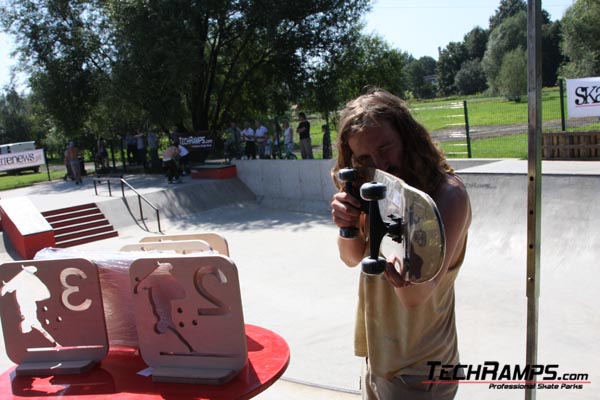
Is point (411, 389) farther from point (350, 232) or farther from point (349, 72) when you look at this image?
point (349, 72)

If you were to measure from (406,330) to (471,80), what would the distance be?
80100 mm

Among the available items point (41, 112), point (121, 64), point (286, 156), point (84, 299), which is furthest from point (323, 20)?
point (84, 299)

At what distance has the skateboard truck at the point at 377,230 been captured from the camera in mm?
1427

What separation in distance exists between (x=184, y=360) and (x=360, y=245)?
114 cm

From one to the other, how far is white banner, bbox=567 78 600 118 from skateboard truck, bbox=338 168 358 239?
41.7 feet

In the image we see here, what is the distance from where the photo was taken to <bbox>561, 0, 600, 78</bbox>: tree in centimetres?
3412

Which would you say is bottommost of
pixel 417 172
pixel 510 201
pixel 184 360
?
pixel 510 201

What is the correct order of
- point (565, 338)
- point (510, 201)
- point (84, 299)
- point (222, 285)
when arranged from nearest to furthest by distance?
point (222, 285) < point (84, 299) < point (565, 338) < point (510, 201)

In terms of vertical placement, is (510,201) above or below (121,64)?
below

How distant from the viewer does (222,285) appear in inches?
95.5

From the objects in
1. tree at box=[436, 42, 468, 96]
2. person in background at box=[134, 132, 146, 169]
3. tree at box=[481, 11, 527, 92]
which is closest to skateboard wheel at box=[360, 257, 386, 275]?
person in background at box=[134, 132, 146, 169]

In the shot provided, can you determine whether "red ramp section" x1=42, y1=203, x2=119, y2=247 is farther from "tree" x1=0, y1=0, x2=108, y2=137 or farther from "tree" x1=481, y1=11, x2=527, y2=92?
"tree" x1=481, y1=11, x2=527, y2=92

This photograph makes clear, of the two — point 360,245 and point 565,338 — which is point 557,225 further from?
point 360,245

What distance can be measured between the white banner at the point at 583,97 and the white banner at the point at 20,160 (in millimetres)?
19988
